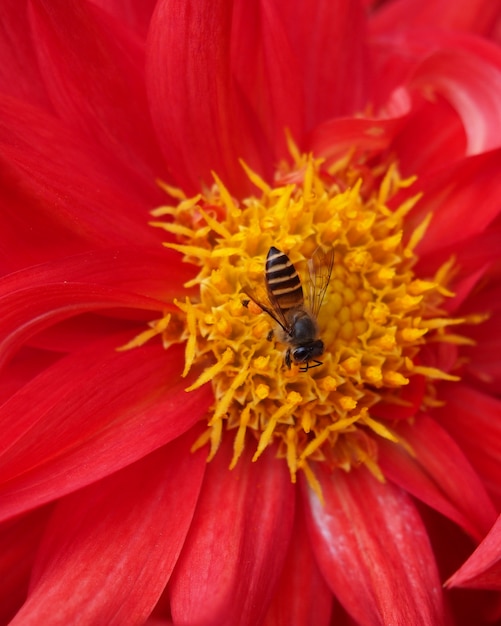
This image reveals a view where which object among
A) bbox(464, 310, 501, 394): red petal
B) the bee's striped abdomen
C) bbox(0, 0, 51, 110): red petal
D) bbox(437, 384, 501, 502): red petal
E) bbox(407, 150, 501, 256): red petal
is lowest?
bbox(437, 384, 501, 502): red petal

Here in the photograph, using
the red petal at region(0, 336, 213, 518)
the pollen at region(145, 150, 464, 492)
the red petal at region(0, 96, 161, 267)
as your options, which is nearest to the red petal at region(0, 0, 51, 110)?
the red petal at region(0, 96, 161, 267)

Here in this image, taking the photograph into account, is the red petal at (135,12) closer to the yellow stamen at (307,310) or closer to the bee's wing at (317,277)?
the yellow stamen at (307,310)

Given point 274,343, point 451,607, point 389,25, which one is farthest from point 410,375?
point 389,25

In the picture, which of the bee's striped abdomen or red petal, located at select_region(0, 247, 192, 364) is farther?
the bee's striped abdomen

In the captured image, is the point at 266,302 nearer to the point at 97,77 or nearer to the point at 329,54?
the point at 97,77

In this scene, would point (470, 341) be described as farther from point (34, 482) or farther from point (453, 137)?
point (34, 482)

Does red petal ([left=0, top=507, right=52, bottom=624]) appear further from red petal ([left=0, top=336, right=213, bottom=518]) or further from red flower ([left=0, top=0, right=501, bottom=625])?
red petal ([left=0, top=336, right=213, bottom=518])

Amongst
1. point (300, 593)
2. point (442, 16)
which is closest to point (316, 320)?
point (300, 593)

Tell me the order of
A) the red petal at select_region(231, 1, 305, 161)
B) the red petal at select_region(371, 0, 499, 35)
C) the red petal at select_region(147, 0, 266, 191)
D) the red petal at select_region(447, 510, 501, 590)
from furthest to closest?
the red petal at select_region(371, 0, 499, 35)
the red petal at select_region(231, 1, 305, 161)
the red petal at select_region(147, 0, 266, 191)
the red petal at select_region(447, 510, 501, 590)
